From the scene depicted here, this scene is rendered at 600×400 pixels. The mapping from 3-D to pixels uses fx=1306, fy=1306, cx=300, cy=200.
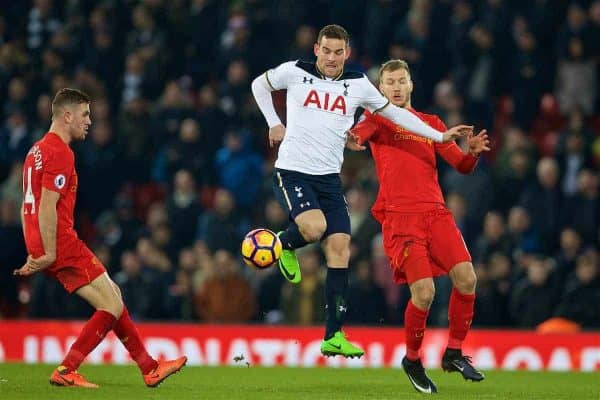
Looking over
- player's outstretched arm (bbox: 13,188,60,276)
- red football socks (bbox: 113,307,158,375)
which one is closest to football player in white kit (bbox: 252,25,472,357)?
red football socks (bbox: 113,307,158,375)

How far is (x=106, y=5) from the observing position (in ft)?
65.7

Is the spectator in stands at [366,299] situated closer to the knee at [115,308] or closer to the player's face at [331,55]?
the player's face at [331,55]

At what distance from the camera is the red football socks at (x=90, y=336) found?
9.98m

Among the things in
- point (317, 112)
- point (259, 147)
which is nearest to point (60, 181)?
point (317, 112)

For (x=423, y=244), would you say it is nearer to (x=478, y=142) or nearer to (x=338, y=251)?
(x=338, y=251)

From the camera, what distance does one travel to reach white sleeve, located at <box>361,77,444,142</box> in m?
10.2

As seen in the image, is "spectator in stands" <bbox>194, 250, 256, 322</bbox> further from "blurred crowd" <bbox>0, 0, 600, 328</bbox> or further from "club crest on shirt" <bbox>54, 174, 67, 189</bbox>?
"club crest on shirt" <bbox>54, 174, 67, 189</bbox>

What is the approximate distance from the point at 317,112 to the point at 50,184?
2.13 m

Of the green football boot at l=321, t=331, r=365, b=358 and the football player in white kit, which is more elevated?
the football player in white kit

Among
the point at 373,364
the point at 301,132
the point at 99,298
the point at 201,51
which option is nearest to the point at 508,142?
the point at 373,364

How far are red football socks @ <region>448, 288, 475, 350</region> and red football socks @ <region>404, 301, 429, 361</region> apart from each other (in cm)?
27

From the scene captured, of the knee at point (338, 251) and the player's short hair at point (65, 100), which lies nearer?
the player's short hair at point (65, 100)

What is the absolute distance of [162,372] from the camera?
33.1 feet

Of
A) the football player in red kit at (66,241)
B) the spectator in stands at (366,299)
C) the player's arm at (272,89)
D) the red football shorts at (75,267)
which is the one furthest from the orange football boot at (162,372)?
the spectator in stands at (366,299)
